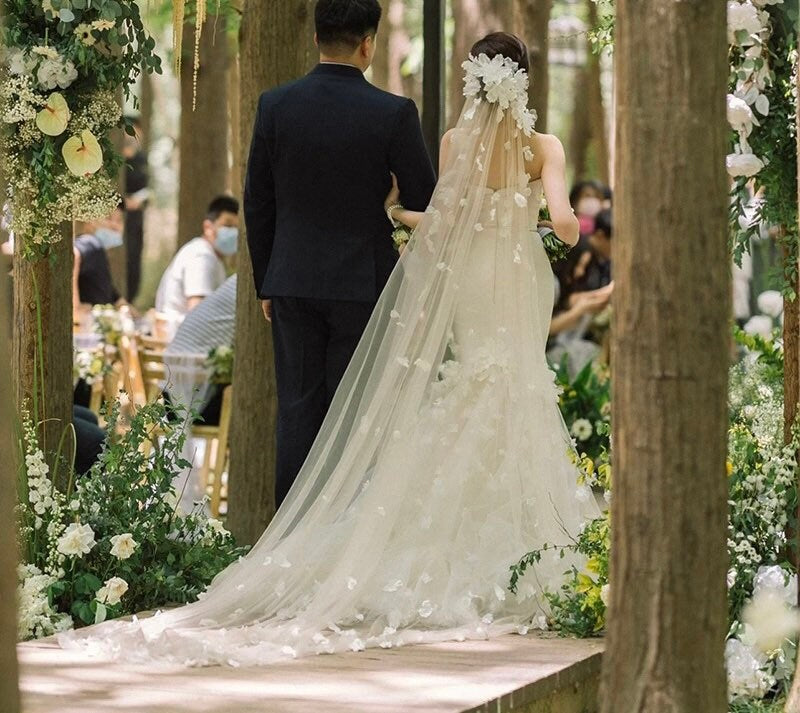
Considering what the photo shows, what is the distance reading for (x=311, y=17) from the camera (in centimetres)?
710

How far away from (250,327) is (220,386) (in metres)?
2.41

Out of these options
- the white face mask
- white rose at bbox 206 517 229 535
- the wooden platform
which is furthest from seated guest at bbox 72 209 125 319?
the wooden platform

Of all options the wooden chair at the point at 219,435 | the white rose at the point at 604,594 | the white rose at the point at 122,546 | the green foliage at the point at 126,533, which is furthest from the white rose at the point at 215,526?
the wooden chair at the point at 219,435

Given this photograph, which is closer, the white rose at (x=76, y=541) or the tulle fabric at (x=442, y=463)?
the tulle fabric at (x=442, y=463)

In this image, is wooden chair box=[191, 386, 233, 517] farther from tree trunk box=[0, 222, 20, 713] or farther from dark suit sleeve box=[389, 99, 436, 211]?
tree trunk box=[0, 222, 20, 713]

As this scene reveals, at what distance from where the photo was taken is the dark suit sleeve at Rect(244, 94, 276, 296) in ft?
18.4

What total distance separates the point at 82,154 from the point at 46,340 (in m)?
0.73

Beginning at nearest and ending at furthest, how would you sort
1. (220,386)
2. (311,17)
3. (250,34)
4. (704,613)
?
(704,613) < (250,34) < (311,17) < (220,386)

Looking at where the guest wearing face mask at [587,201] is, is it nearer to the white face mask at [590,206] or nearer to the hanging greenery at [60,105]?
the white face mask at [590,206]

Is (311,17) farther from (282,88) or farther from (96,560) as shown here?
(96,560)

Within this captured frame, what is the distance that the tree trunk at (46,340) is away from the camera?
5777mm

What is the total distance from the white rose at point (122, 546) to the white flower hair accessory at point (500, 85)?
1.88 meters

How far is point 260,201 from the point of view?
5.70 m

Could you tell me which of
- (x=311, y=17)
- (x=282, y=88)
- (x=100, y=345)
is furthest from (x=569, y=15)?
(x=282, y=88)
